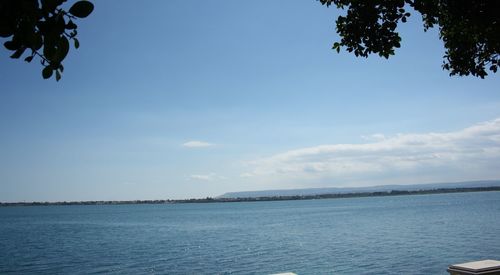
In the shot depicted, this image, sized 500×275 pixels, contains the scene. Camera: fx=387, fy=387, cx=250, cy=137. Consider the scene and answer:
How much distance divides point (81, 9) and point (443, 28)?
33.3 ft

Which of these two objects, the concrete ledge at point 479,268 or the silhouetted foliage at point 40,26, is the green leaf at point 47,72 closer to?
the silhouetted foliage at point 40,26

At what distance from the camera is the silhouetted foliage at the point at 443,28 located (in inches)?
326

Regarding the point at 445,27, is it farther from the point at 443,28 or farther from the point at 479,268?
the point at 479,268

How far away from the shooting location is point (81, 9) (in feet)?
8.32

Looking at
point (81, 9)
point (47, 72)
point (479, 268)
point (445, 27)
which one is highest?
point (445, 27)

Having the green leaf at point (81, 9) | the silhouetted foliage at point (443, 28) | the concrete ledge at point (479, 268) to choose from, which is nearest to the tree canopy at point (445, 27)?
the silhouetted foliage at point (443, 28)

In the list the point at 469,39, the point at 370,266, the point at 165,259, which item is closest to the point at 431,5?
the point at 469,39

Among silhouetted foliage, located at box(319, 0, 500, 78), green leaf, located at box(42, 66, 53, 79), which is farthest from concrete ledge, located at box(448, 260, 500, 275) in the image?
green leaf, located at box(42, 66, 53, 79)

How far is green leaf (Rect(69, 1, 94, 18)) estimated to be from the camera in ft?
8.27

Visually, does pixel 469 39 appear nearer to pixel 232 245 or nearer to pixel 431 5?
pixel 431 5

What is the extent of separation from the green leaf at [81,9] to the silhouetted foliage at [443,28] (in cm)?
759

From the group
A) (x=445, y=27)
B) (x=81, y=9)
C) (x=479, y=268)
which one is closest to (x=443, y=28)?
(x=445, y=27)

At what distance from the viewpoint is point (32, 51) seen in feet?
8.46

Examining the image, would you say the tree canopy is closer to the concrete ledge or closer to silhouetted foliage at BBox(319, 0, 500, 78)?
silhouetted foliage at BBox(319, 0, 500, 78)
